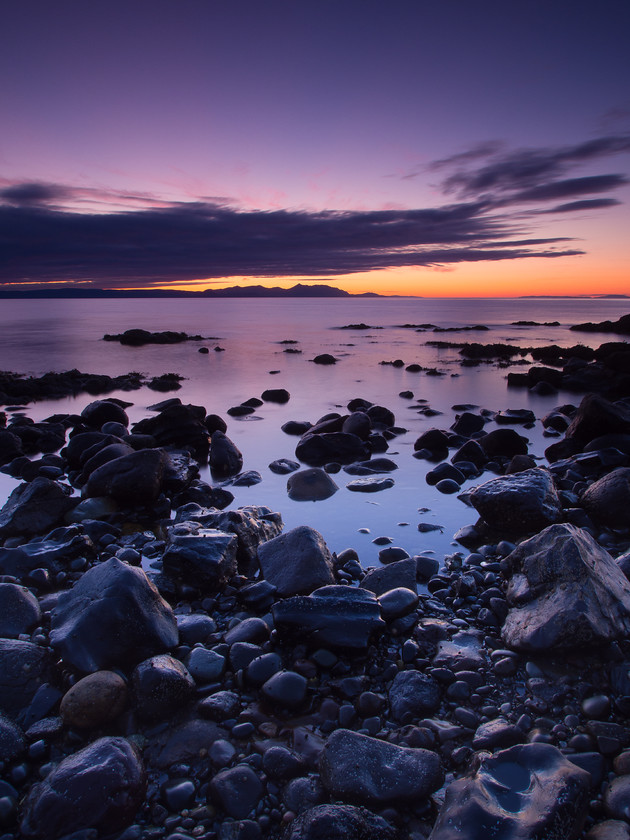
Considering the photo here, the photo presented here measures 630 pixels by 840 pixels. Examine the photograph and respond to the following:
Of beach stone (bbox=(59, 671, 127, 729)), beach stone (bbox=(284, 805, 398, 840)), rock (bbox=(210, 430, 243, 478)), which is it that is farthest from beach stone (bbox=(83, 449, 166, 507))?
beach stone (bbox=(284, 805, 398, 840))

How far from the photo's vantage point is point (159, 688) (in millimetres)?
2986

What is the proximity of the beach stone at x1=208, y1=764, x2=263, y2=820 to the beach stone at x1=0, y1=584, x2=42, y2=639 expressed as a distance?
2.04 metres

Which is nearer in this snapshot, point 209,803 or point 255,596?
point 209,803

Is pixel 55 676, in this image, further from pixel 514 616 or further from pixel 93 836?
pixel 514 616

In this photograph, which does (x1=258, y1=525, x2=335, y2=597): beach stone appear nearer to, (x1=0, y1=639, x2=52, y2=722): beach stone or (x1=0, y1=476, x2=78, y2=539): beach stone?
(x1=0, y1=639, x2=52, y2=722): beach stone

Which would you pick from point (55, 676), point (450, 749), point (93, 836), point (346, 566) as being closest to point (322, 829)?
point (450, 749)

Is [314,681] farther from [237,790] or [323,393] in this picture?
[323,393]

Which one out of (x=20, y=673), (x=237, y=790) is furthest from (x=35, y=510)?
(x=237, y=790)

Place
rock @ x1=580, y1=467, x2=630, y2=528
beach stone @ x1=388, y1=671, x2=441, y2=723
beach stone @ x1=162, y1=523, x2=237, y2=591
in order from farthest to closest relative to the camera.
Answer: rock @ x1=580, y1=467, x2=630, y2=528
beach stone @ x1=162, y1=523, x2=237, y2=591
beach stone @ x1=388, y1=671, x2=441, y2=723

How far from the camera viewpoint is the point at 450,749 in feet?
8.89

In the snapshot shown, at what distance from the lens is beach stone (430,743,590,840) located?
81.6 inches

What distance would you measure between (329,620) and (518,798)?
156cm

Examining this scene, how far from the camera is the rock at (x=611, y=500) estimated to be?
218 inches

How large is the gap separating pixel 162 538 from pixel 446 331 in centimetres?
4147
